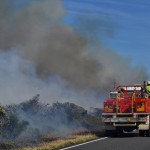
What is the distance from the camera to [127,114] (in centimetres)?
2408

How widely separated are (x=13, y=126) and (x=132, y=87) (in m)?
6.70

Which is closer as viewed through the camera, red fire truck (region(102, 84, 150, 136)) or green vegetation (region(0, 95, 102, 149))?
green vegetation (region(0, 95, 102, 149))

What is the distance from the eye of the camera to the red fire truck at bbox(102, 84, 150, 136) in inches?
939

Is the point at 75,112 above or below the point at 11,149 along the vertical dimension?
above

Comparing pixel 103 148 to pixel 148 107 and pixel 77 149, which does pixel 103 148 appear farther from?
pixel 148 107

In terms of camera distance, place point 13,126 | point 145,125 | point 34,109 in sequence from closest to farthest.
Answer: point 145,125
point 13,126
point 34,109

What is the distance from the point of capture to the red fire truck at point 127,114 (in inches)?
939

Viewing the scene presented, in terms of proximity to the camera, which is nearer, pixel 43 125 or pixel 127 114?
pixel 127 114

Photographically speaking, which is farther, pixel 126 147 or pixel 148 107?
pixel 148 107

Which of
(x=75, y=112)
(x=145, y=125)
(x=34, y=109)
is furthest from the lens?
(x=75, y=112)

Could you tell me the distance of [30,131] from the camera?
26.5m

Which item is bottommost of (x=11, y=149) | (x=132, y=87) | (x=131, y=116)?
(x=11, y=149)

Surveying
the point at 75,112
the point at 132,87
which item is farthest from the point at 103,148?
the point at 75,112

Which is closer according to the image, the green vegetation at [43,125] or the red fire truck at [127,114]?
the green vegetation at [43,125]
